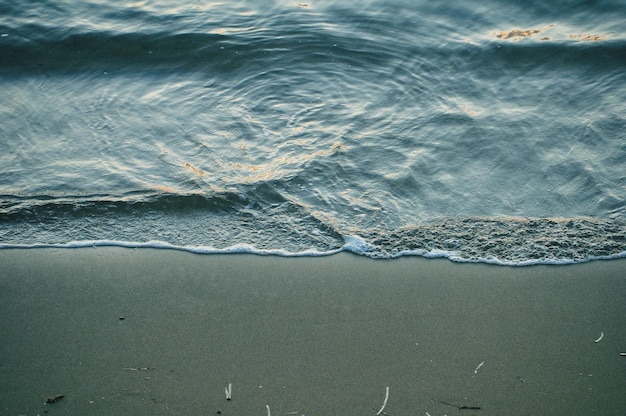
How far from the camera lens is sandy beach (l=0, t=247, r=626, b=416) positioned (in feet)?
8.96

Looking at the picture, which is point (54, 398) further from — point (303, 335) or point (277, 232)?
point (277, 232)

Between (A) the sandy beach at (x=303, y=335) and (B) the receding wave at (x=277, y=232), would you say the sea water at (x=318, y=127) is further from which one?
(A) the sandy beach at (x=303, y=335)

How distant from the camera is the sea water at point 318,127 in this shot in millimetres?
3918

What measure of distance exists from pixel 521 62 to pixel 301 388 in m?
4.51

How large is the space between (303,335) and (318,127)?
2353 mm

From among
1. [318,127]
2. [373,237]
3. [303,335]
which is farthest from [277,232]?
[318,127]

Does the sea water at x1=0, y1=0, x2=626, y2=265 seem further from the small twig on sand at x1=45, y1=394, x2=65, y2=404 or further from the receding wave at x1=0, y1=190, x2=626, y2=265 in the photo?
the small twig on sand at x1=45, y1=394, x2=65, y2=404

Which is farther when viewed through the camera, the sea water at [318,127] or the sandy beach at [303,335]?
the sea water at [318,127]

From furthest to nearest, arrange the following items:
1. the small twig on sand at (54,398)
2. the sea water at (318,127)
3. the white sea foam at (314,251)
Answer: the sea water at (318,127) < the white sea foam at (314,251) < the small twig on sand at (54,398)

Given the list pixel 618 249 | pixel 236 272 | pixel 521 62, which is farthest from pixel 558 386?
pixel 521 62

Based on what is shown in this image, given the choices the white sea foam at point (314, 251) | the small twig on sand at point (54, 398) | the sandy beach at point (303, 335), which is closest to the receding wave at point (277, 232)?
the white sea foam at point (314, 251)

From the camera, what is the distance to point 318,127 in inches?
200

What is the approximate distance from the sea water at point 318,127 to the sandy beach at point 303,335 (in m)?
0.22

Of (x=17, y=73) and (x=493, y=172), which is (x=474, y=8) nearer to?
(x=493, y=172)
